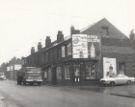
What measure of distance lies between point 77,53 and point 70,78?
459 centimetres

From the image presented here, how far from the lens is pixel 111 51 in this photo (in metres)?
41.7

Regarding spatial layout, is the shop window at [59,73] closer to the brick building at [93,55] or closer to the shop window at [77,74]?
the brick building at [93,55]

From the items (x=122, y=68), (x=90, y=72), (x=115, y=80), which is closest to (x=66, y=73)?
(x=90, y=72)

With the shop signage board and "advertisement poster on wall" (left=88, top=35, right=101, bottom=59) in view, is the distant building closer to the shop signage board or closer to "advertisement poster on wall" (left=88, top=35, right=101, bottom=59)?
the shop signage board

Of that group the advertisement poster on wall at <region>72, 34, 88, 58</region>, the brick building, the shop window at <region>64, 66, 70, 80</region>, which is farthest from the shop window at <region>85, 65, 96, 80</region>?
the shop window at <region>64, 66, 70, 80</region>

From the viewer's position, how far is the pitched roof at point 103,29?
42.1m

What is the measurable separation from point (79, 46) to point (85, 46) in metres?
0.96

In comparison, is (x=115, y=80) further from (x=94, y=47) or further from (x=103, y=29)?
(x=103, y=29)

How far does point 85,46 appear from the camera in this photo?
39.7 metres

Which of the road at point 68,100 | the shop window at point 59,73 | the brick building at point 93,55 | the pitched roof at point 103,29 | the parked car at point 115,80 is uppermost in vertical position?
the pitched roof at point 103,29

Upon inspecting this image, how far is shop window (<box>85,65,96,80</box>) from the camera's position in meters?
39.8

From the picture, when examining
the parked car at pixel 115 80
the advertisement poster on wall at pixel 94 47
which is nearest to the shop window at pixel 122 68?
the advertisement poster on wall at pixel 94 47

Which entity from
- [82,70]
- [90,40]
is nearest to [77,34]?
[90,40]

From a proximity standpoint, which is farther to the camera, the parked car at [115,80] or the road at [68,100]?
the parked car at [115,80]
